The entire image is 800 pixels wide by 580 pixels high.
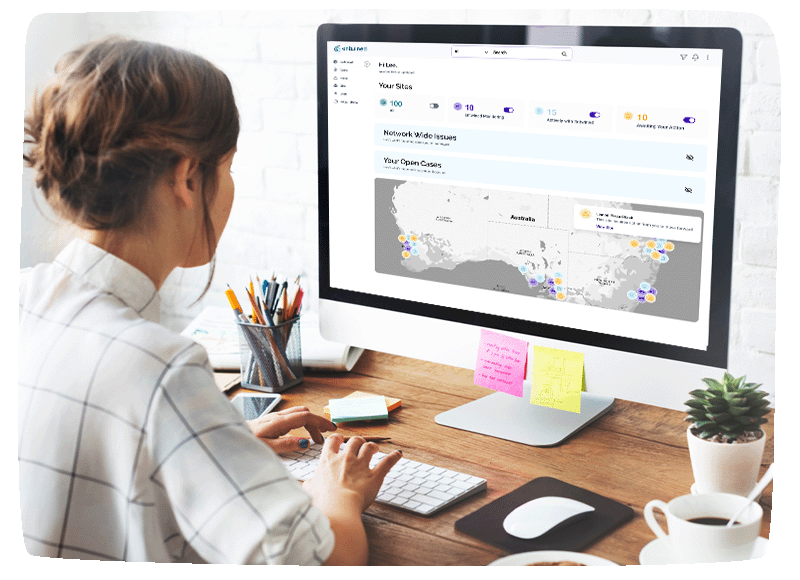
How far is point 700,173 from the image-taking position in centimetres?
81

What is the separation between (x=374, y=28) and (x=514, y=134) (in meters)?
0.21

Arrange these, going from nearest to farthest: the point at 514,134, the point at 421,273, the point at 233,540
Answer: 1. the point at 233,540
2. the point at 514,134
3. the point at 421,273

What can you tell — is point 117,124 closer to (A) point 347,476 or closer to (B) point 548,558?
(A) point 347,476

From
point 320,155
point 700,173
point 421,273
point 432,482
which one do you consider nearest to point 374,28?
point 320,155

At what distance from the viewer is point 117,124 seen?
0.71m

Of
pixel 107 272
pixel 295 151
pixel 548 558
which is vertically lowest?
pixel 548 558

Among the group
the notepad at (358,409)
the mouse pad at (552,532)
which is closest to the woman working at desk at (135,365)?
the mouse pad at (552,532)

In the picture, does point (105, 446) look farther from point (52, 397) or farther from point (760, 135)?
point (760, 135)

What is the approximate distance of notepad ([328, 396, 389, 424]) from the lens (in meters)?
1.02

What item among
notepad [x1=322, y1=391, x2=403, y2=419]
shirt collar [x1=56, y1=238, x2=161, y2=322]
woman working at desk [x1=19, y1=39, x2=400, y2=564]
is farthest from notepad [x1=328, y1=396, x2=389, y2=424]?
shirt collar [x1=56, y1=238, x2=161, y2=322]

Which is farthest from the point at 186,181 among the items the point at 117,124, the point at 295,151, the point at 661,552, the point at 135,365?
the point at 295,151

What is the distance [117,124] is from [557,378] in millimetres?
547

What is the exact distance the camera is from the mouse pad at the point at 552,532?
754mm

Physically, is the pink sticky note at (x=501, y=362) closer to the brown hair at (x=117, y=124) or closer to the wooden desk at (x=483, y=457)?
the wooden desk at (x=483, y=457)
